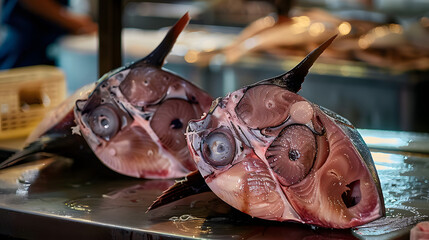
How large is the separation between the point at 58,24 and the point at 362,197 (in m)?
5.16

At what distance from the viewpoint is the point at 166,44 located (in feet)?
5.87

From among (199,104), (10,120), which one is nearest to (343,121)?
(199,104)

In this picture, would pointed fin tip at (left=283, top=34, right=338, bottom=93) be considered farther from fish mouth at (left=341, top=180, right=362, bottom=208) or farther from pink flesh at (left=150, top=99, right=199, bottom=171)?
pink flesh at (left=150, top=99, right=199, bottom=171)

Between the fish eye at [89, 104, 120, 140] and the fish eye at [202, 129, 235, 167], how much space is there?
47cm

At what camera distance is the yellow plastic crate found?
261 cm

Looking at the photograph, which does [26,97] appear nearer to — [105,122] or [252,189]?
[105,122]

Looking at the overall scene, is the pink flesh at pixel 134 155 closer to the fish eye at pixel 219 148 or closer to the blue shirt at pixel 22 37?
the fish eye at pixel 219 148

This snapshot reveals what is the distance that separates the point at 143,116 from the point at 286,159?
0.59 m

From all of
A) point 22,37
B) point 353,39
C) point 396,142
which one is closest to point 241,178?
point 396,142

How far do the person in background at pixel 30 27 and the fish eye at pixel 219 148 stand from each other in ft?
14.7

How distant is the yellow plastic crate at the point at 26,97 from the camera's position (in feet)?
8.56

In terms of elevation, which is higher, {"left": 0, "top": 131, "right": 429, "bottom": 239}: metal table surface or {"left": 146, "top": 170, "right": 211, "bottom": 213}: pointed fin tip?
{"left": 146, "top": 170, "right": 211, "bottom": 213}: pointed fin tip

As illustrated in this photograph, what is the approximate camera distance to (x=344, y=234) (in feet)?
4.29

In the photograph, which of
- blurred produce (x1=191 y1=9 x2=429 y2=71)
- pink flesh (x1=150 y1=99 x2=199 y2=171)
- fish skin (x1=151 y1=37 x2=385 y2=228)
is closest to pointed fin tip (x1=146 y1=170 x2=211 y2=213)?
fish skin (x1=151 y1=37 x2=385 y2=228)
